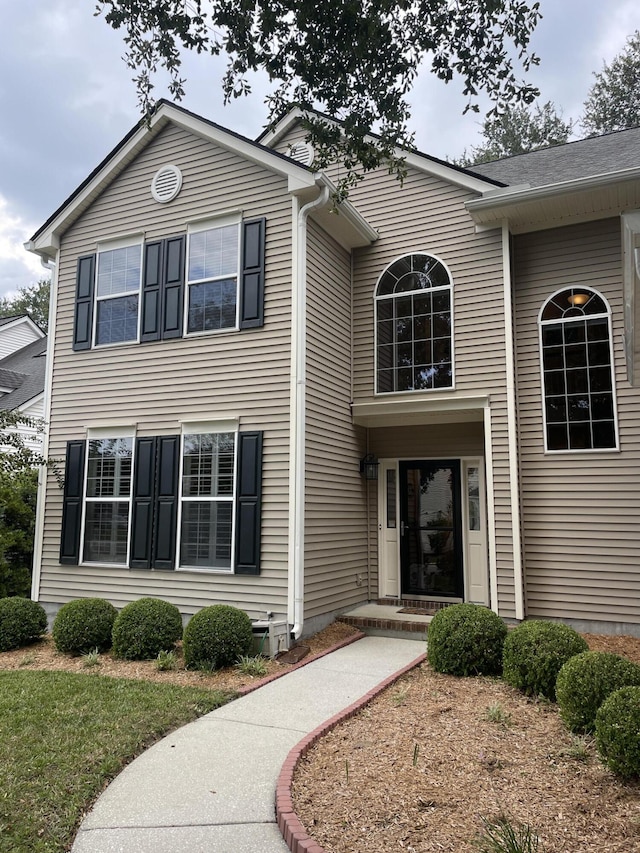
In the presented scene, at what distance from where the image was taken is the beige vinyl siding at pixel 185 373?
7441 millimetres

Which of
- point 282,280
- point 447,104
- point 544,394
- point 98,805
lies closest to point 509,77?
point 447,104

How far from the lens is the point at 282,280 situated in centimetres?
772

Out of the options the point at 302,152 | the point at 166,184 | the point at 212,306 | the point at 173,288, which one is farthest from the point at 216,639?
the point at 302,152

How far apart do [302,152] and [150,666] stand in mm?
7879

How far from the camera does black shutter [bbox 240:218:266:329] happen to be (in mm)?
7801

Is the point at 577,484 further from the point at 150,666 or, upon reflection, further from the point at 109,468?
the point at 109,468

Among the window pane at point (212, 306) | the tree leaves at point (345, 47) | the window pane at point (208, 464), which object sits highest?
the tree leaves at point (345, 47)

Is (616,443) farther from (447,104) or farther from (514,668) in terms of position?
(447,104)

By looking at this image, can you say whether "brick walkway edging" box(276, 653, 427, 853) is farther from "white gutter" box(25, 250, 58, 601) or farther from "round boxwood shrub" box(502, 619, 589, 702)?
"white gutter" box(25, 250, 58, 601)

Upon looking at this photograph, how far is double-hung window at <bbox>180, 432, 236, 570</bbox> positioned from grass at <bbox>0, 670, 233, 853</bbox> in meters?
2.12

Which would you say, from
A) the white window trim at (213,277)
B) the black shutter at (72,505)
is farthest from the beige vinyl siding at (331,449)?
the black shutter at (72,505)

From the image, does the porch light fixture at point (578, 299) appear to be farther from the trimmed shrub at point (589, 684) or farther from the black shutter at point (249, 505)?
the trimmed shrub at point (589, 684)

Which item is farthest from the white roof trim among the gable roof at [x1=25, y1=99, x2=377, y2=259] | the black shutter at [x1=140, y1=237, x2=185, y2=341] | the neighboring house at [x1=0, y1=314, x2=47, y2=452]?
the neighboring house at [x1=0, y1=314, x2=47, y2=452]

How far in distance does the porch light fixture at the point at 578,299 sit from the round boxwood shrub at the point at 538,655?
14.4 feet
